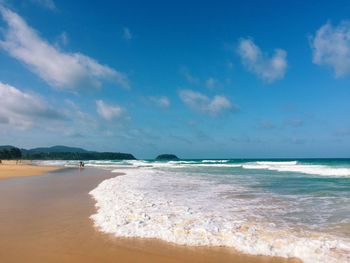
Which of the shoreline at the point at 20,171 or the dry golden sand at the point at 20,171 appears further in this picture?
the dry golden sand at the point at 20,171

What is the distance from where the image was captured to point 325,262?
527 cm

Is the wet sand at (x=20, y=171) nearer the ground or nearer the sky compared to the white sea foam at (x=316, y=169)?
nearer the ground

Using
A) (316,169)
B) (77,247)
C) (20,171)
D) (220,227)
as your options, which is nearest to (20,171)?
(20,171)

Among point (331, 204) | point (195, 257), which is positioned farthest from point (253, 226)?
point (331, 204)

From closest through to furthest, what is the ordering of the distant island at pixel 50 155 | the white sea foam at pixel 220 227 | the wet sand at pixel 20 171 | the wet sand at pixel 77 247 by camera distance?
1. the wet sand at pixel 77 247
2. the white sea foam at pixel 220 227
3. the wet sand at pixel 20 171
4. the distant island at pixel 50 155

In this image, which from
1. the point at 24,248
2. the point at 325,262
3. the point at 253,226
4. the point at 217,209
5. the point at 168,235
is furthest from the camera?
the point at 217,209

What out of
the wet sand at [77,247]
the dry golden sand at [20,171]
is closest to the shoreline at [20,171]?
the dry golden sand at [20,171]

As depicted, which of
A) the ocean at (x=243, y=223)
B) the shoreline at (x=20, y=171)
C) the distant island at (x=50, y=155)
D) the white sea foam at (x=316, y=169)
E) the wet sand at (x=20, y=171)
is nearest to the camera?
the ocean at (x=243, y=223)

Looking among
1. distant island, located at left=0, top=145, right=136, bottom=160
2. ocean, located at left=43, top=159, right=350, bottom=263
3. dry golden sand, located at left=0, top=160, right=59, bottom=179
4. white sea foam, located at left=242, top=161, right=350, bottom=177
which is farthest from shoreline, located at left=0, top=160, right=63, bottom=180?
distant island, located at left=0, top=145, right=136, bottom=160

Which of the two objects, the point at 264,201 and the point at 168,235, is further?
the point at 264,201

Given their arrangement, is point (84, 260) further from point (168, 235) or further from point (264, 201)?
point (264, 201)

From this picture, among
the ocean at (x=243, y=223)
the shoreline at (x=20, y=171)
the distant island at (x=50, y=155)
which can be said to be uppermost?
the distant island at (x=50, y=155)

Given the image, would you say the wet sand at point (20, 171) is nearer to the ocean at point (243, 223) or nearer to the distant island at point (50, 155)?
the ocean at point (243, 223)

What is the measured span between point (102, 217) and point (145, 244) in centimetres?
281
